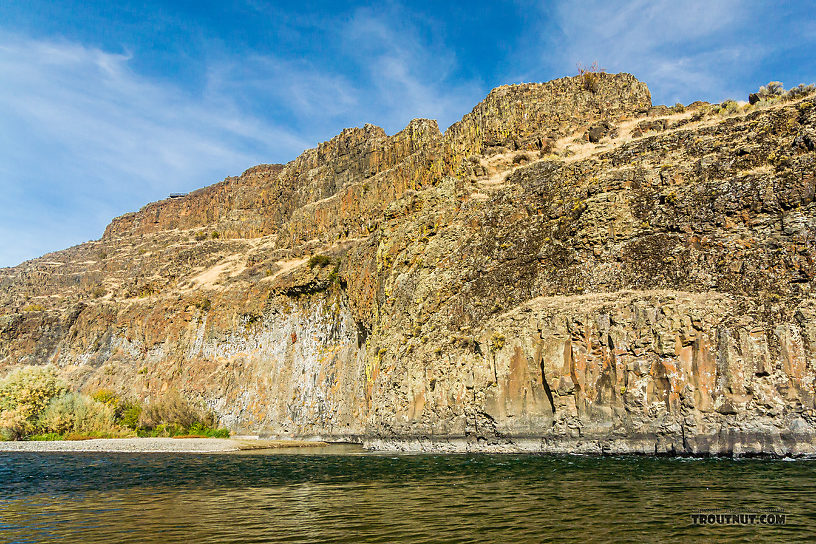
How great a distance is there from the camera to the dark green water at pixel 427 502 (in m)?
12.5

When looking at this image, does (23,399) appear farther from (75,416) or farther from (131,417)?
(131,417)

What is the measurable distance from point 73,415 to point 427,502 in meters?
59.1

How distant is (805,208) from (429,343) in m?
→ 24.8

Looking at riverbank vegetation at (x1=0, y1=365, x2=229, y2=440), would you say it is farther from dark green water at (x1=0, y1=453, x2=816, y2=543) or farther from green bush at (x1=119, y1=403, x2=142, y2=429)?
dark green water at (x1=0, y1=453, x2=816, y2=543)

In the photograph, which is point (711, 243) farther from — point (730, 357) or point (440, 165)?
point (440, 165)

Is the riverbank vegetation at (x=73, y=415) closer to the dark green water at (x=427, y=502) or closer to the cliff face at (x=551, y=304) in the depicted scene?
the cliff face at (x=551, y=304)

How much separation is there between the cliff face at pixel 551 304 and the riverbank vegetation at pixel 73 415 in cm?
385

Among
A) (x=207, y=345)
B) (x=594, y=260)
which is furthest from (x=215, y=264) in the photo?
A: (x=594, y=260)

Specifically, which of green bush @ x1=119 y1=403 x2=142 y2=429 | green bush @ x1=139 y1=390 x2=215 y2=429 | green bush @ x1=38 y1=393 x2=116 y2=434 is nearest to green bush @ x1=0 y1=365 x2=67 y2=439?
green bush @ x1=38 y1=393 x2=116 y2=434

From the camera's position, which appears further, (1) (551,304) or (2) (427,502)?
(1) (551,304)

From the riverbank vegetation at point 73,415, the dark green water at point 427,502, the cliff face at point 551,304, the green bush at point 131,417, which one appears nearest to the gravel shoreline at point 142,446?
the riverbank vegetation at point 73,415

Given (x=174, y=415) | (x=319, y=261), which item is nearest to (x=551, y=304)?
(x=319, y=261)

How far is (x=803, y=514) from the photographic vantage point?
43.3ft

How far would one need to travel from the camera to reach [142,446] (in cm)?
5109
